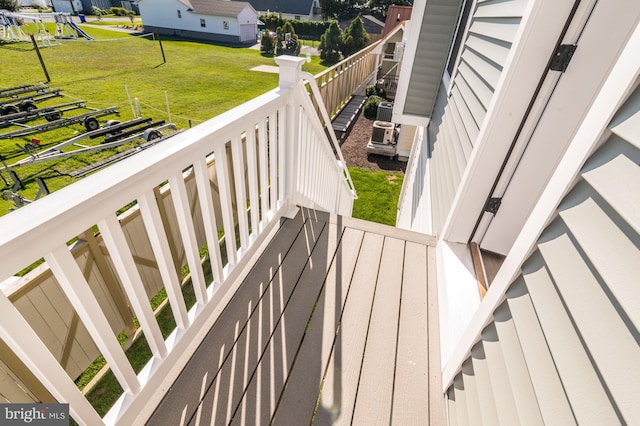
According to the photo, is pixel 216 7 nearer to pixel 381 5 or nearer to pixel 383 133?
pixel 381 5

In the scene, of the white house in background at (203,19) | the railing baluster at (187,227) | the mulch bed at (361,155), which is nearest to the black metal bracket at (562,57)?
the railing baluster at (187,227)

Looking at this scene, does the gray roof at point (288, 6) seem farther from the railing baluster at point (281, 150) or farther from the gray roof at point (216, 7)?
the railing baluster at point (281, 150)

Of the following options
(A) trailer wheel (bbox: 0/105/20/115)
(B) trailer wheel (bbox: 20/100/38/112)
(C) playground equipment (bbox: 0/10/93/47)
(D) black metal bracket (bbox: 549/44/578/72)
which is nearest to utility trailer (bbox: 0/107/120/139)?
(A) trailer wheel (bbox: 0/105/20/115)

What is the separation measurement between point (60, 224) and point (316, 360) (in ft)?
4.14

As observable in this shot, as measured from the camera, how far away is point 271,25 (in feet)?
101

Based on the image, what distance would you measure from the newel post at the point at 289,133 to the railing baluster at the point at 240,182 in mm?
534

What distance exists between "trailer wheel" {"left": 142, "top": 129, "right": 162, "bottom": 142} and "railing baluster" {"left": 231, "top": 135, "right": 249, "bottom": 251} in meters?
6.02

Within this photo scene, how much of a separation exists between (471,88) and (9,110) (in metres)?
11.4

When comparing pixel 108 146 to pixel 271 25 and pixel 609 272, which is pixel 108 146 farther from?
pixel 271 25

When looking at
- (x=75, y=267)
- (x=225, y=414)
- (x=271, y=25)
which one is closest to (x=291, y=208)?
(x=225, y=414)

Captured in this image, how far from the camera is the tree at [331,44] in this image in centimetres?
2033

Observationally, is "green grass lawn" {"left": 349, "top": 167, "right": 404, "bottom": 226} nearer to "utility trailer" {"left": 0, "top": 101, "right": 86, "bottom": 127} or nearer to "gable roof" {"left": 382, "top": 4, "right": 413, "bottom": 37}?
"utility trailer" {"left": 0, "top": 101, "right": 86, "bottom": 127}

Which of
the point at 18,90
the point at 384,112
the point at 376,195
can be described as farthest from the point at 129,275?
the point at 18,90

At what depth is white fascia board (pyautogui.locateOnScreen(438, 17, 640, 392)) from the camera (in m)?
0.62
